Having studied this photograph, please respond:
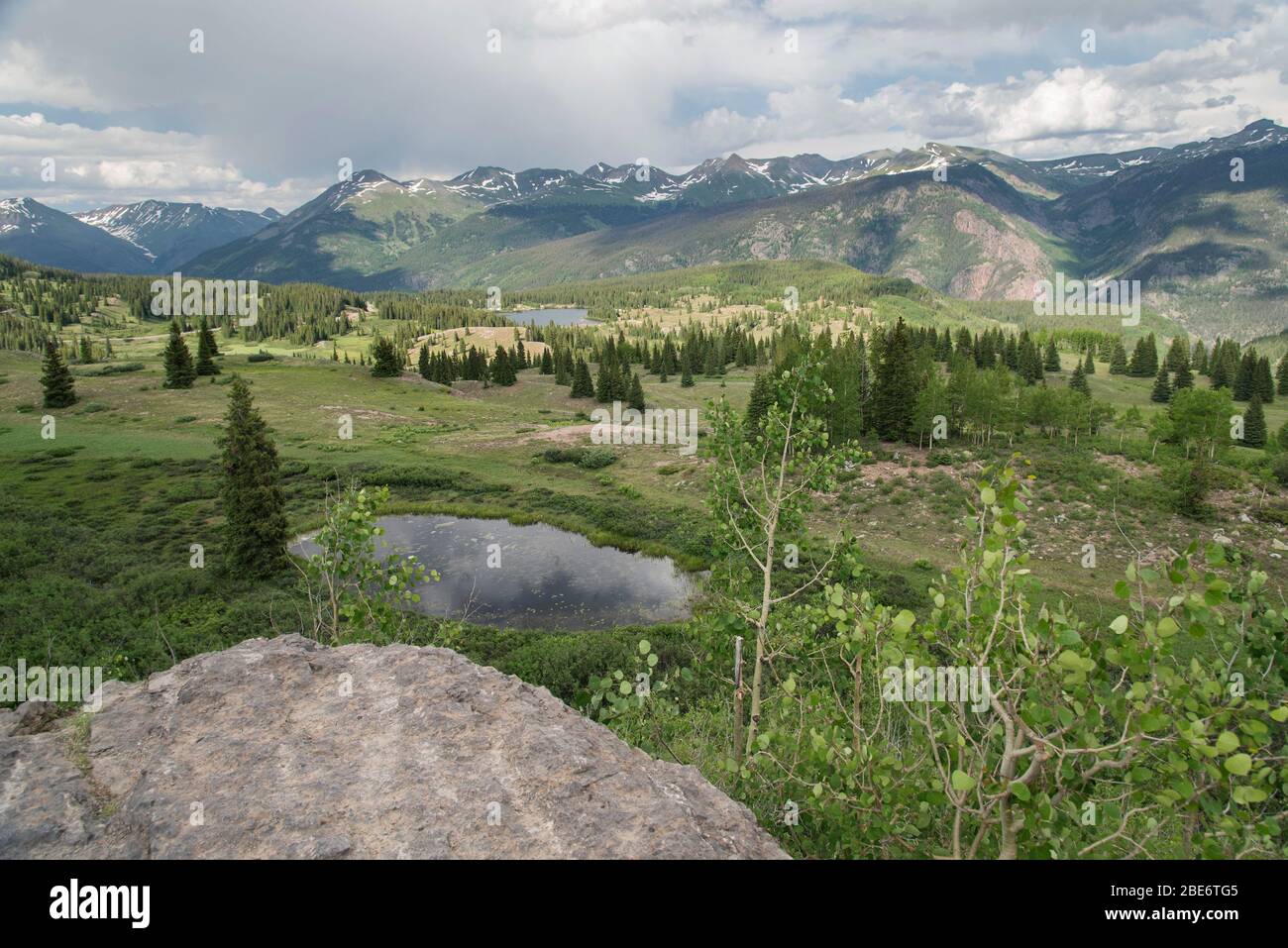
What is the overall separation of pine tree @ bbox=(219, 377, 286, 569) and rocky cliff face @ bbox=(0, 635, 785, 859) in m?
28.4

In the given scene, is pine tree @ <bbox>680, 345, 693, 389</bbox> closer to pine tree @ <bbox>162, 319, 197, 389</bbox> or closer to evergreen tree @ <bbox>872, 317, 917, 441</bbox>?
evergreen tree @ <bbox>872, 317, 917, 441</bbox>

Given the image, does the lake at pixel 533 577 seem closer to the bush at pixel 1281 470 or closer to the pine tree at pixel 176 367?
the bush at pixel 1281 470

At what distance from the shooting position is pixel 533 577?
113 ft

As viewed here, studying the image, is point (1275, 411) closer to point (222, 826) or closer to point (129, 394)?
point (222, 826)

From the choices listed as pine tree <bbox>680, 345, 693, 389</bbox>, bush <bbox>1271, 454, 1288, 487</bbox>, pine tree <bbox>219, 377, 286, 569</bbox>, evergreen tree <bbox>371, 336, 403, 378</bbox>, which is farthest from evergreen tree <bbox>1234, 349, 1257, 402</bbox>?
evergreen tree <bbox>371, 336, 403, 378</bbox>

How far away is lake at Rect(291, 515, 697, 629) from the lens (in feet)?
97.4

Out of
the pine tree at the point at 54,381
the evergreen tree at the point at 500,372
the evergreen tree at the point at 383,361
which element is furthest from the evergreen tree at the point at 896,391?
the pine tree at the point at 54,381

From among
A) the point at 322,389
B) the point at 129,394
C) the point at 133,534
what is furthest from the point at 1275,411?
the point at 129,394

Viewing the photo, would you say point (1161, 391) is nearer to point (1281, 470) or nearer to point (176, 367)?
point (1281, 470)

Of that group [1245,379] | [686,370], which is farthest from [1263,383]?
[686,370]

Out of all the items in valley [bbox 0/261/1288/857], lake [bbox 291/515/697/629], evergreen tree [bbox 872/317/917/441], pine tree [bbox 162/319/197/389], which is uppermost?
pine tree [bbox 162/319/197/389]

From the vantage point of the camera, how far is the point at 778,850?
4262mm
